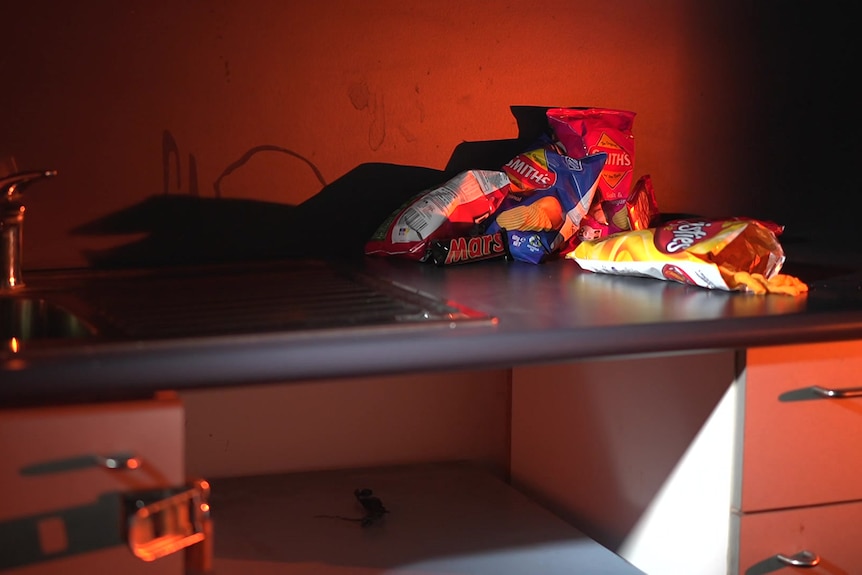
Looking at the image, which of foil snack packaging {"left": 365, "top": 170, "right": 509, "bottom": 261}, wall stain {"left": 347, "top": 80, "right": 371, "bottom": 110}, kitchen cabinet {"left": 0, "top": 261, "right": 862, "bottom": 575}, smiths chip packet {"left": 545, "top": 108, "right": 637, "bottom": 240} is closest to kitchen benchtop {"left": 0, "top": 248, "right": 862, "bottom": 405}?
kitchen cabinet {"left": 0, "top": 261, "right": 862, "bottom": 575}

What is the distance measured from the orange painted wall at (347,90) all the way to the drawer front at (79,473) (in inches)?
27.2

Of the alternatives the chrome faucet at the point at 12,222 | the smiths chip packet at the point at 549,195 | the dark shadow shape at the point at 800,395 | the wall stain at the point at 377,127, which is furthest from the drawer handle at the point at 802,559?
the chrome faucet at the point at 12,222

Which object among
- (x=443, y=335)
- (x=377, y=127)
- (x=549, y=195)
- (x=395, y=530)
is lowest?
(x=395, y=530)

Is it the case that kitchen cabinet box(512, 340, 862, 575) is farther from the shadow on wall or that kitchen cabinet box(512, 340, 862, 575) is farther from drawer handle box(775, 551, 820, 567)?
the shadow on wall

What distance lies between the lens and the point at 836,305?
1300mm

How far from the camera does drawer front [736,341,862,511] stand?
4.18 ft

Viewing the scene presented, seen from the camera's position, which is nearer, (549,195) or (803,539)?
(803,539)

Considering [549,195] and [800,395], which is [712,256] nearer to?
[800,395]

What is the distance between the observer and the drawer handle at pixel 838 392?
128 centimetres

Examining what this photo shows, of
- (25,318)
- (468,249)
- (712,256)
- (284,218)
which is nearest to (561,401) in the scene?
(468,249)

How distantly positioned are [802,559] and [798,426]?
17 centimetres

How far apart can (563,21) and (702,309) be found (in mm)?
771

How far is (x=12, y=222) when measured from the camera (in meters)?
1.43

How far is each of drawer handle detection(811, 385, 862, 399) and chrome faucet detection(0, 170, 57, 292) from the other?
1044 millimetres
